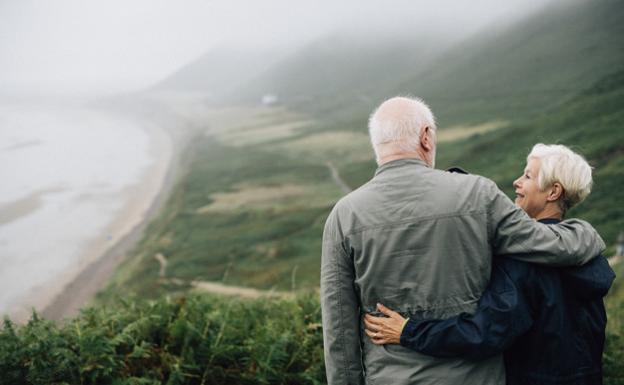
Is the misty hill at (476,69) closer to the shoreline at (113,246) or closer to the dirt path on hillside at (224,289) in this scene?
the dirt path on hillside at (224,289)

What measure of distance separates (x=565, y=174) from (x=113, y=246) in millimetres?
40053

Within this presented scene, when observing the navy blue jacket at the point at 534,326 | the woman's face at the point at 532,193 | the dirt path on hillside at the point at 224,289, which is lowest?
the dirt path on hillside at the point at 224,289

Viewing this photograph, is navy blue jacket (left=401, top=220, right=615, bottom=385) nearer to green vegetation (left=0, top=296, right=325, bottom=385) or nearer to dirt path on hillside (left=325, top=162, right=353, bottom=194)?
green vegetation (left=0, top=296, right=325, bottom=385)

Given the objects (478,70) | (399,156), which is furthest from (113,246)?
(478,70)

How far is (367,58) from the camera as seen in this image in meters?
160

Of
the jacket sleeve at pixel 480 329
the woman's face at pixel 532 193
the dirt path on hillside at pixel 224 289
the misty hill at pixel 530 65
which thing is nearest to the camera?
the jacket sleeve at pixel 480 329

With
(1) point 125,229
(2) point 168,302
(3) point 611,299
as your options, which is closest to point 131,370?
(2) point 168,302

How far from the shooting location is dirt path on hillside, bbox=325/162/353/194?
160 ft

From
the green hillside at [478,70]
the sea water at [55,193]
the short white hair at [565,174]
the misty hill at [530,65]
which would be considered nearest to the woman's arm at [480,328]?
the short white hair at [565,174]

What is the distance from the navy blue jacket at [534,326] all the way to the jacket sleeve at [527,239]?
3.9 inches

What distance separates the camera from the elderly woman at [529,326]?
3092mm

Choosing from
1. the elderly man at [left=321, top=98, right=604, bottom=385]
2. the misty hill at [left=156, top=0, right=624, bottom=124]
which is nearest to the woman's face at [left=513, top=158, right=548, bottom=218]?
the elderly man at [left=321, top=98, right=604, bottom=385]

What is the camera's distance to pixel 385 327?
10.6ft

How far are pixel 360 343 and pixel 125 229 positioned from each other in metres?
43.9
